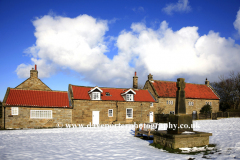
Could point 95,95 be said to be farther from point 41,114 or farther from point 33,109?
point 33,109

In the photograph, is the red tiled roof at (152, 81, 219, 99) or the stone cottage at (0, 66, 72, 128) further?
the red tiled roof at (152, 81, 219, 99)

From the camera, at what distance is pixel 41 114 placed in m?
27.4

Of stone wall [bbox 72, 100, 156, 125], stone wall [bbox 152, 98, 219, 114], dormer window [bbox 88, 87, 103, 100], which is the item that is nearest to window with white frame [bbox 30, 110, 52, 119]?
stone wall [bbox 72, 100, 156, 125]

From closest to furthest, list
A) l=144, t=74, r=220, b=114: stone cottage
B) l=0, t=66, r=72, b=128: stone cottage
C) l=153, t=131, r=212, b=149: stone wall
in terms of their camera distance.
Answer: l=153, t=131, r=212, b=149: stone wall
l=0, t=66, r=72, b=128: stone cottage
l=144, t=74, r=220, b=114: stone cottage

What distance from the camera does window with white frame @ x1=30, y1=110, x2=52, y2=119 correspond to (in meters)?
27.0

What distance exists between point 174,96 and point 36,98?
26.9 metres

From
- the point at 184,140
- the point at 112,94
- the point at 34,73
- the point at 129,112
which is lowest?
the point at 129,112

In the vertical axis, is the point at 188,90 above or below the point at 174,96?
above

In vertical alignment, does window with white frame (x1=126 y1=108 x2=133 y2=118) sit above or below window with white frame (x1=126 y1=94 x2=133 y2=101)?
below

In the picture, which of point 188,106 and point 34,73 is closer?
point 34,73

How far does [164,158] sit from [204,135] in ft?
12.6

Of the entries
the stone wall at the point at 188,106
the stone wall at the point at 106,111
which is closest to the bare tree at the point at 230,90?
the stone wall at the point at 188,106

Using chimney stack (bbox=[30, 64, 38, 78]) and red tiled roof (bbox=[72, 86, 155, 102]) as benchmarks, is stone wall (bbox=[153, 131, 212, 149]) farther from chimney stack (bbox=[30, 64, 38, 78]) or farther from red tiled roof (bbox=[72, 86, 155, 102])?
chimney stack (bbox=[30, 64, 38, 78])

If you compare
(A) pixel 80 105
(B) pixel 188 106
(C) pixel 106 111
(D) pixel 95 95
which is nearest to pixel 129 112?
(C) pixel 106 111
